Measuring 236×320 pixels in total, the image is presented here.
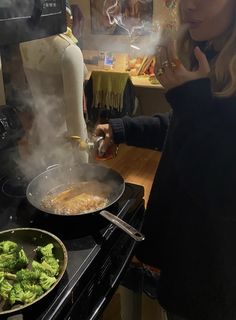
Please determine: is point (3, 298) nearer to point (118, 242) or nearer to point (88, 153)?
point (118, 242)

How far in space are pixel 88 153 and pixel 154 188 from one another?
360mm

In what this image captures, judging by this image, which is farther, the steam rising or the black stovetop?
the steam rising

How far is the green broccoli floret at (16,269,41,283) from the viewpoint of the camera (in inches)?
28.8

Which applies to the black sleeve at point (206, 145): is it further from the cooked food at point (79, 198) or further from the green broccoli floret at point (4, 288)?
the green broccoli floret at point (4, 288)

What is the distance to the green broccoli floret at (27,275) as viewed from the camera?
0.73m

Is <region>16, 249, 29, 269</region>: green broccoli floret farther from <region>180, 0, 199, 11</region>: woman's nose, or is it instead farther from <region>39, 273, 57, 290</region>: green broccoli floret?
<region>180, 0, 199, 11</region>: woman's nose

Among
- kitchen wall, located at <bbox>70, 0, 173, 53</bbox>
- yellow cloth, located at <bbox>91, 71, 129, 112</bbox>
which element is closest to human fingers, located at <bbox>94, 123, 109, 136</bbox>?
yellow cloth, located at <bbox>91, 71, 129, 112</bbox>

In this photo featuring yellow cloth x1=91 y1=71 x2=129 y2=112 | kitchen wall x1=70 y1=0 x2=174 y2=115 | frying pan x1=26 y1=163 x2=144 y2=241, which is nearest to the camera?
frying pan x1=26 y1=163 x2=144 y2=241

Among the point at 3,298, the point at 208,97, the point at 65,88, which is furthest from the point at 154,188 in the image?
the point at 65,88

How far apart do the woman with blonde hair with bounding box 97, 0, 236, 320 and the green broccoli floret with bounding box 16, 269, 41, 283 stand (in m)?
0.43

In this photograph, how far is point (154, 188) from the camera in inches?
41.5

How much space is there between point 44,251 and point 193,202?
0.43 m

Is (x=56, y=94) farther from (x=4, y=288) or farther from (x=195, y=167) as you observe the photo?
(x=4, y=288)

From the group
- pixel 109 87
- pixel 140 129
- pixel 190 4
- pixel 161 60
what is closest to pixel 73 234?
pixel 140 129
